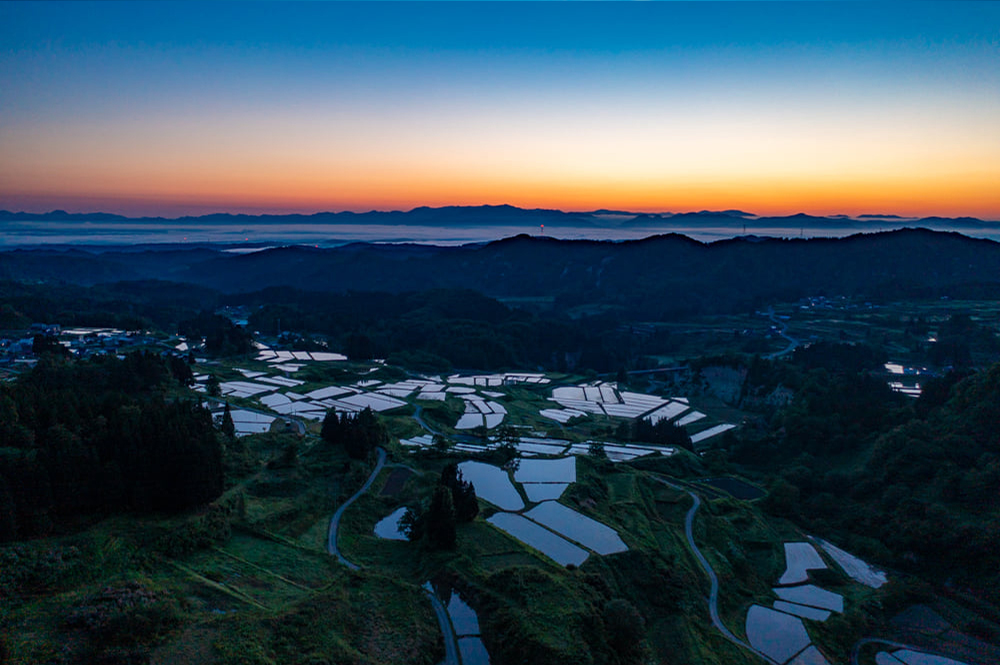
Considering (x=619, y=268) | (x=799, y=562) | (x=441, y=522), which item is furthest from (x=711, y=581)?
(x=619, y=268)

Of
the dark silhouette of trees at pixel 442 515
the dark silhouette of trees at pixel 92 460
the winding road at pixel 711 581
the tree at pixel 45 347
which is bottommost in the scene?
the winding road at pixel 711 581

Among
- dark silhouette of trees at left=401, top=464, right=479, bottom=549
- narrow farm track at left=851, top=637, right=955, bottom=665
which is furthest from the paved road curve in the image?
narrow farm track at left=851, top=637, right=955, bottom=665

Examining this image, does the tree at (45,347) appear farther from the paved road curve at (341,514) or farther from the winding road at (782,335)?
the winding road at (782,335)

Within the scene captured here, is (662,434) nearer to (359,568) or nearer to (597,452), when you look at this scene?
(597,452)

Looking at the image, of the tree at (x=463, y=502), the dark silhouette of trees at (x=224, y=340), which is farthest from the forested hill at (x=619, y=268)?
the tree at (x=463, y=502)

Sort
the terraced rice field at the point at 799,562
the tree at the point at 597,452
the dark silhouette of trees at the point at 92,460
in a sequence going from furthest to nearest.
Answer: the tree at the point at 597,452 → the terraced rice field at the point at 799,562 → the dark silhouette of trees at the point at 92,460

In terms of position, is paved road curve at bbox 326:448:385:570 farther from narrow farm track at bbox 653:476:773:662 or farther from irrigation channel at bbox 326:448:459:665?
narrow farm track at bbox 653:476:773:662
